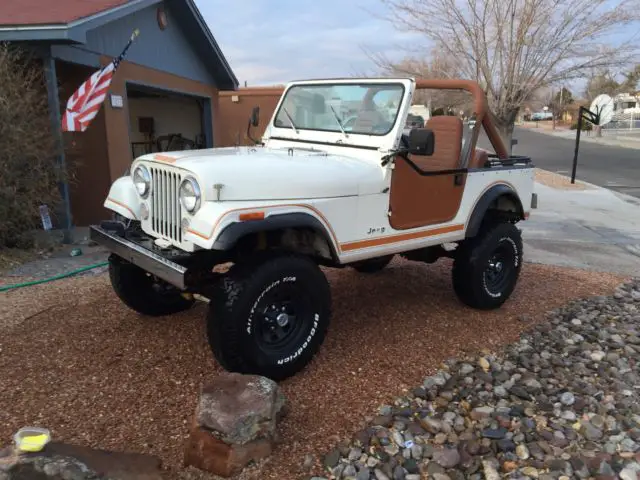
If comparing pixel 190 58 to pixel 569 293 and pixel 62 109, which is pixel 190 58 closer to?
pixel 62 109

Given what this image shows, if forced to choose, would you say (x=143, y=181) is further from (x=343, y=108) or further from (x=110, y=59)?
(x=110, y=59)

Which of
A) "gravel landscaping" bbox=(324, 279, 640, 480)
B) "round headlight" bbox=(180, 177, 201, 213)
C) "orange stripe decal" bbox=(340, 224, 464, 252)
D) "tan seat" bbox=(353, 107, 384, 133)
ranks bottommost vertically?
"gravel landscaping" bbox=(324, 279, 640, 480)

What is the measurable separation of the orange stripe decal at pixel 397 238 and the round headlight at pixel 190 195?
1.01 meters

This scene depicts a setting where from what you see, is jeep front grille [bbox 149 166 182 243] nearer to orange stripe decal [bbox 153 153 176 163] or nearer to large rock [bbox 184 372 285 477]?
orange stripe decal [bbox 153 153 176 163]

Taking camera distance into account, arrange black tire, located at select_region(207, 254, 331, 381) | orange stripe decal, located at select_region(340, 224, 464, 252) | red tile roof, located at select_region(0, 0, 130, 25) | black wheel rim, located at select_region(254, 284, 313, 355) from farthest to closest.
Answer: red tile roof, located at select_region(0, 0, 130, 25) < orange stripe decal, located at select_region(340, 224, 464, 252) < black wheel rim, located at select_region(254, 284, 313, 355) < black tire, located at select_region(207, 254, 331, 381)

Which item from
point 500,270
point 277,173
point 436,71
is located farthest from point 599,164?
point 277,173

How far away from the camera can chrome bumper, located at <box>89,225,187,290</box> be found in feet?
10.2

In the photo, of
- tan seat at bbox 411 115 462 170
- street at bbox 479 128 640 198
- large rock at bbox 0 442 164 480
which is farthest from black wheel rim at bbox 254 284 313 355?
street at bbox 479 128 640 198

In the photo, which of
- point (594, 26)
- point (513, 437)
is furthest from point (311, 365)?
point (594, 26)

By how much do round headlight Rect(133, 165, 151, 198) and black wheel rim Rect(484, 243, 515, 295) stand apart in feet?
9.70

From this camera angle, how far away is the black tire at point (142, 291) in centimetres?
424

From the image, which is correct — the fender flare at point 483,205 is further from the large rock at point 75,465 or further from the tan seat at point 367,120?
the large rock at point 75,465

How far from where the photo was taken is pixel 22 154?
257 inches

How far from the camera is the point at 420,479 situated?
2809mm
